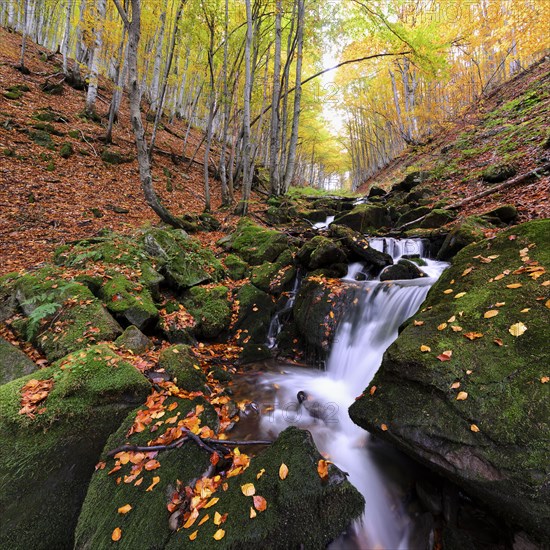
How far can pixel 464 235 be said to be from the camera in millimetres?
6195

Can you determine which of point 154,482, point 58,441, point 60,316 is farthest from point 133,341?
point 154,482

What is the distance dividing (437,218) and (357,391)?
6.03 metres

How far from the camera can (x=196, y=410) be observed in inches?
124

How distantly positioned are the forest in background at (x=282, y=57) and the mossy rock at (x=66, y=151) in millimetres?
2058

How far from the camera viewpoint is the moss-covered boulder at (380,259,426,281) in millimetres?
6391

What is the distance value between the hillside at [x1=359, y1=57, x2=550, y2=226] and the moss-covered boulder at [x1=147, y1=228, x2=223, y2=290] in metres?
6.84

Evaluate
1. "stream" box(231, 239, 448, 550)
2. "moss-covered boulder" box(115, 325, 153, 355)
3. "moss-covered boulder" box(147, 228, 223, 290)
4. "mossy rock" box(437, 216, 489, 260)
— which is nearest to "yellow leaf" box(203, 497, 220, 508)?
"stream" box(231, 239, 448, 550)

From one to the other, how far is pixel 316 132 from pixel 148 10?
17.2m

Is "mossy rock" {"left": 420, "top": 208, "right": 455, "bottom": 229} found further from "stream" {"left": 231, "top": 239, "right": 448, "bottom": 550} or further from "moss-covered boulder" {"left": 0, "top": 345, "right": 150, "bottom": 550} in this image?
"moss-covered boulder" {"left": 0, "top": 345, "right": 150, "bottom": 550}

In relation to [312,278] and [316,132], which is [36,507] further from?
[316,132]

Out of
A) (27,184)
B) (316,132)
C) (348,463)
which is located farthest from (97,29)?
(316,132)

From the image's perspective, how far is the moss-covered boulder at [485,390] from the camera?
194cm

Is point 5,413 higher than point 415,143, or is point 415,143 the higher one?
point 415,143

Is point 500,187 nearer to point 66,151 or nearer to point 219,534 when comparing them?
point 219,534
